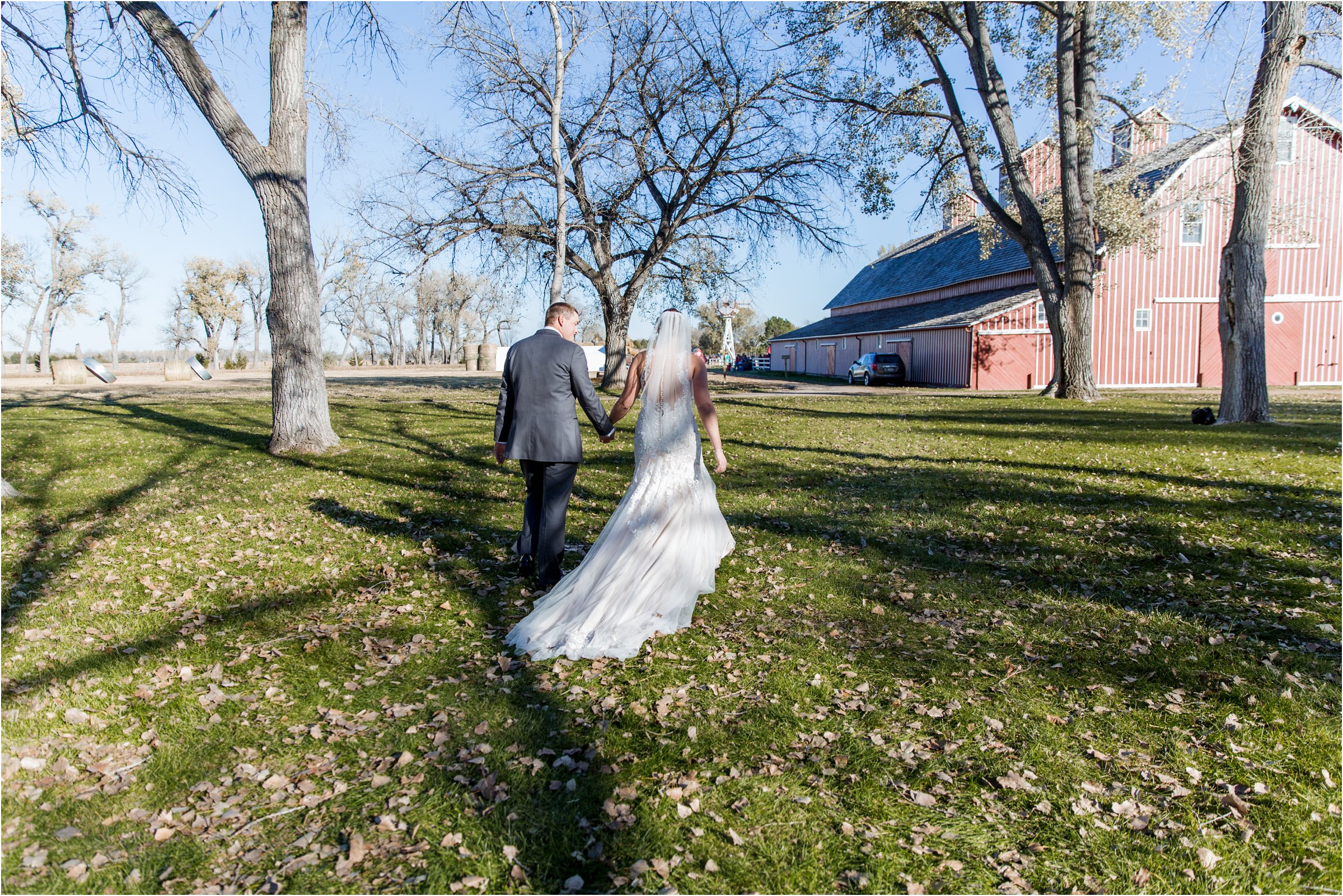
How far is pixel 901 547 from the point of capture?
7.59 metres

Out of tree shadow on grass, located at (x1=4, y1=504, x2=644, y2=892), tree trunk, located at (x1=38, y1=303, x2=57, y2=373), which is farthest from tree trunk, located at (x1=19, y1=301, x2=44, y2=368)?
tree shadow on grass, located at (x1=4, y1=504, x2=644, y2=892)

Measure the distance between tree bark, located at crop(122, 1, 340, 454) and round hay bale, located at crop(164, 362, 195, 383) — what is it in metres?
38.6

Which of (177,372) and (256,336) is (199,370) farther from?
(256,336)

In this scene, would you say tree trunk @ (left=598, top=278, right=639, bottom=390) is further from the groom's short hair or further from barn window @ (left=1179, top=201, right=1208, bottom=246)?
barn window @ (left=1179, top=201, right=1208, bottom=246)

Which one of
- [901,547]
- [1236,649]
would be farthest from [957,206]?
[1236,649]

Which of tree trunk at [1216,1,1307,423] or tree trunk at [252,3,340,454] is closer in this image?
tree trunk at [252,3,340,454]

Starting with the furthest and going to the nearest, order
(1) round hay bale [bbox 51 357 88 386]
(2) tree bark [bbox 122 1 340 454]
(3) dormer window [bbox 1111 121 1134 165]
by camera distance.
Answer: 1. (1) round hay bale [bbox 51 357 88 386]
2. (3) dormer window [bbox 1111 121 1134 165]
3. (2) tree bark [bbox 122 1 340 454]

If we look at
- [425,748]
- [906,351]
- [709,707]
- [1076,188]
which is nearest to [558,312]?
[709,707]

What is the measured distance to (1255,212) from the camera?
1510 centimetres

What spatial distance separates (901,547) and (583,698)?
13.9 ft

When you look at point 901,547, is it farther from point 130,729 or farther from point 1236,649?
point 130,729

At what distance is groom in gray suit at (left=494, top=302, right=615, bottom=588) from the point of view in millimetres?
5996

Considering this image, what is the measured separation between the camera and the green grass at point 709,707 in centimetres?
306

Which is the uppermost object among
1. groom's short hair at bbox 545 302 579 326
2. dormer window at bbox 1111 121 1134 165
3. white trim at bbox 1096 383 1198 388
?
dormer window at bbox 1111 121 1134 165
